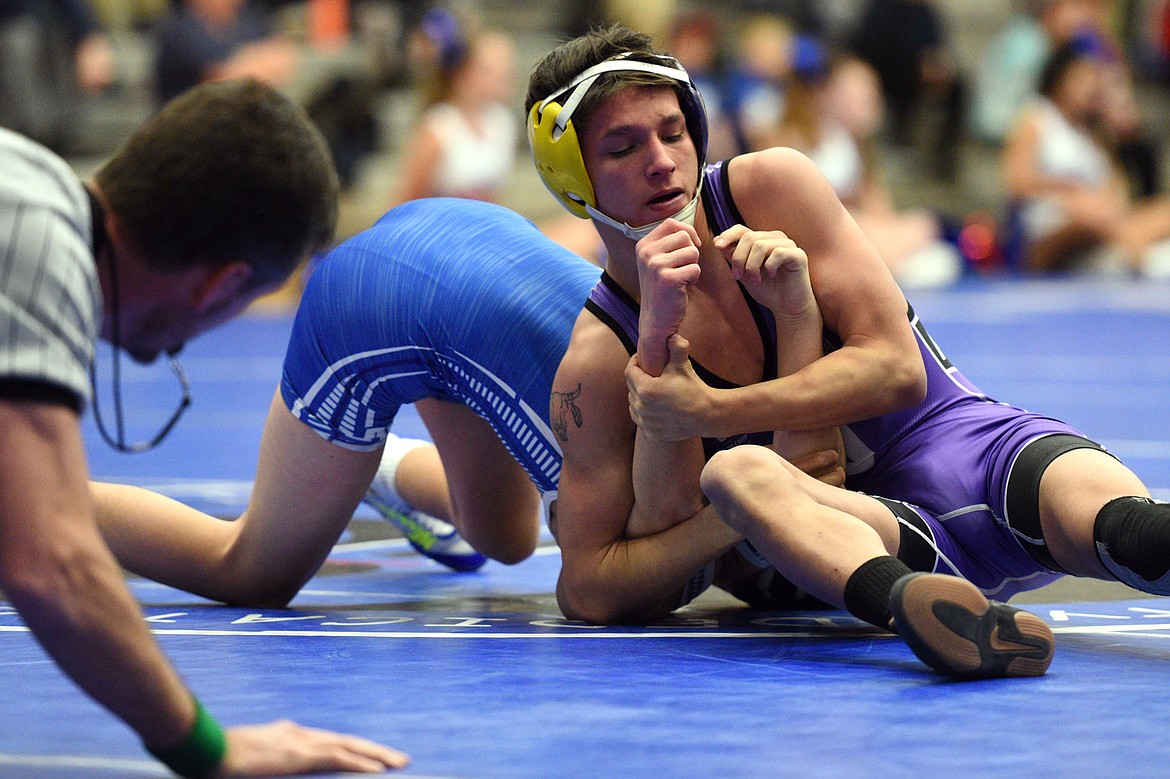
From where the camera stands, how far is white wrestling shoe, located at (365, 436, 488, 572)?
456 centimetres

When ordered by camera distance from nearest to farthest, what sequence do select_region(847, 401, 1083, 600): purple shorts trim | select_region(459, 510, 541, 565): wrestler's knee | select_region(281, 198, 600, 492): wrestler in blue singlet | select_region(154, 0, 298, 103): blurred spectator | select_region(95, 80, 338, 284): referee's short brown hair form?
select_region(95, 80, 338, 284): referee's short brown hair → select_region(847, 401, 1083, 600): purple shorts trim → select_region(281, 198, 600, 492): wrestler in blue singlet → select_region(459, 510, 541, 565): wrestler's knee → select_region(154, 0, 298, 103): blurred spectator

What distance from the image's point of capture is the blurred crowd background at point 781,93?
12.8 metres

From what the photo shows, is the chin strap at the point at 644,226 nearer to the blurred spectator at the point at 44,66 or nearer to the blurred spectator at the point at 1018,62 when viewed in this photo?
the blurred spectator at the point at 44,66

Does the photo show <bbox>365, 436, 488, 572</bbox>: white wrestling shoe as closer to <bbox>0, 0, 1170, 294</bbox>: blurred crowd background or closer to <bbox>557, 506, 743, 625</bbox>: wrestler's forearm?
<bbox>557, 506, 743, 625</bbox>: wrestler's forearm

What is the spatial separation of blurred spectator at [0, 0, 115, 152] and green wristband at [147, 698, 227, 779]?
11.4 metres

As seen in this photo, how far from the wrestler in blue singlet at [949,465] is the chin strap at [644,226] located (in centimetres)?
8

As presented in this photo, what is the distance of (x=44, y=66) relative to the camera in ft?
43.2

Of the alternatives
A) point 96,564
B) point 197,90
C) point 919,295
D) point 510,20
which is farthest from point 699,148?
point 510,20

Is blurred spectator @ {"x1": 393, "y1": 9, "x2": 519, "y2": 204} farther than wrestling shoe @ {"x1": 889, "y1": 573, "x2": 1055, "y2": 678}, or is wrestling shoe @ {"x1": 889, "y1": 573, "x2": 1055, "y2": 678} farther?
blurred spectator @ {"x1": 393, "y1": 9, "x2": 519, "y2": 204}

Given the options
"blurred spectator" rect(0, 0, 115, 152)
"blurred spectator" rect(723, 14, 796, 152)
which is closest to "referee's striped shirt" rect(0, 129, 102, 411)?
"blurred spectator" rect(0, 0, 115, 152)

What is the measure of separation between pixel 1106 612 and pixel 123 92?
43.4ft

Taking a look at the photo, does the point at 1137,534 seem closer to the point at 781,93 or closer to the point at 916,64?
the point at 781,93

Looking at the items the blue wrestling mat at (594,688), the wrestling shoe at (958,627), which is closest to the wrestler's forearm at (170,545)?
the blue wrestling mat at (594,688)

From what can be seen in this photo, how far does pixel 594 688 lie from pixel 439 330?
113cm
